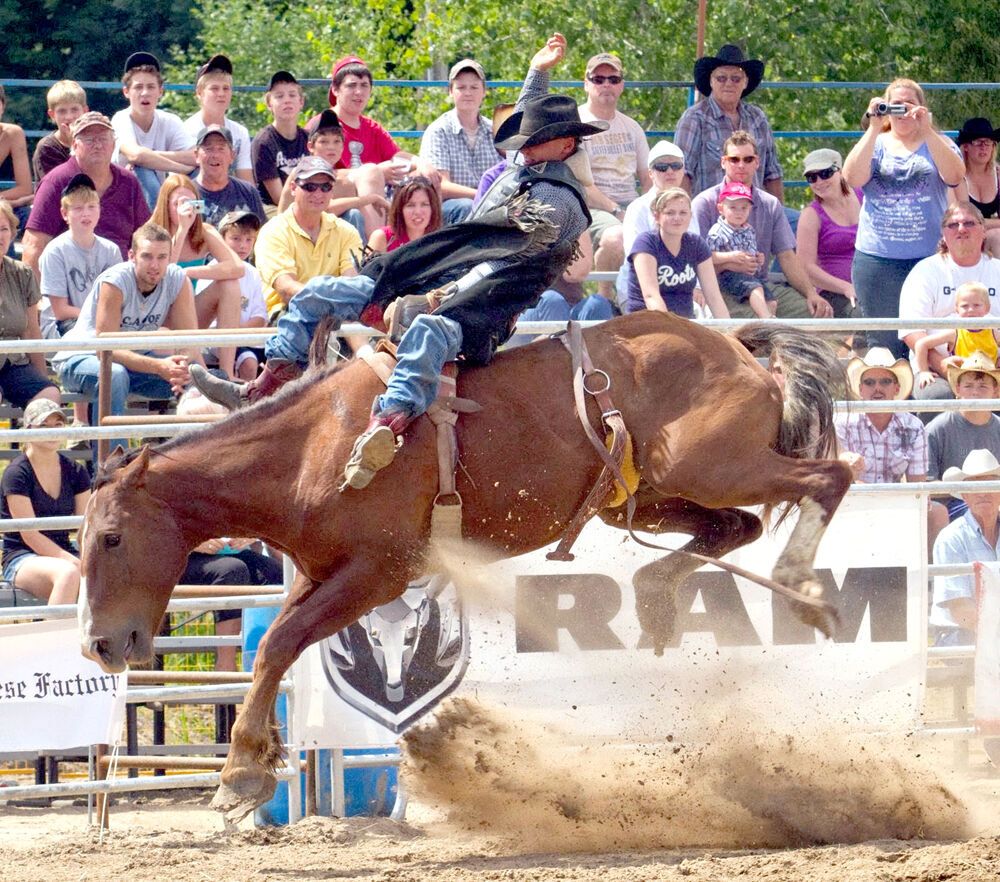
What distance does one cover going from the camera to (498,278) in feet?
19.4

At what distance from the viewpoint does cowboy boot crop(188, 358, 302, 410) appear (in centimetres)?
614

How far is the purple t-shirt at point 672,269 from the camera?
871 centimetres

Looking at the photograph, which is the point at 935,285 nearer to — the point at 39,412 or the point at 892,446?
the point at 892,446

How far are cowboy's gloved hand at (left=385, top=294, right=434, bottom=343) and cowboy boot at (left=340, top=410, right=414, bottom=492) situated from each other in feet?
1.42

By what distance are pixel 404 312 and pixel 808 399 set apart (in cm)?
165

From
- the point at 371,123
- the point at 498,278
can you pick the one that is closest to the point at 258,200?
the point at 371,123

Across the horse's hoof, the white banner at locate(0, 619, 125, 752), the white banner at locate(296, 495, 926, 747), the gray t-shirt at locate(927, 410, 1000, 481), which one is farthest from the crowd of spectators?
the horse's hoof

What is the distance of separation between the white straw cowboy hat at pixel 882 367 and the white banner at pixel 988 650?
125cm

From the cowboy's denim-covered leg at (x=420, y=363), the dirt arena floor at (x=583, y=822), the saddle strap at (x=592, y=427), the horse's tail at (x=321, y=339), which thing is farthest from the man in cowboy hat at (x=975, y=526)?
the horse's tail at (x=321, y=339)

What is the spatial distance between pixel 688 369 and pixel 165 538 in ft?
6.97

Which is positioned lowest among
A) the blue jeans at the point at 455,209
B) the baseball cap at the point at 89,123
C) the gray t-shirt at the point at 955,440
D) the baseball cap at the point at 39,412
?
the gray t-shirt at the point at 955,440

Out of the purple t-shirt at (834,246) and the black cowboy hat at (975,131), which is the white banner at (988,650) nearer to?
the purple t-shirt at (834,246)

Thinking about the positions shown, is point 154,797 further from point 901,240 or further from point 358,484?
point 901,240

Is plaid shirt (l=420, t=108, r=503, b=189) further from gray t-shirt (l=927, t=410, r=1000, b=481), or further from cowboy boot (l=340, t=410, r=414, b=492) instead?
cowboy boot (l=340, t=410, r=414, b=492)
